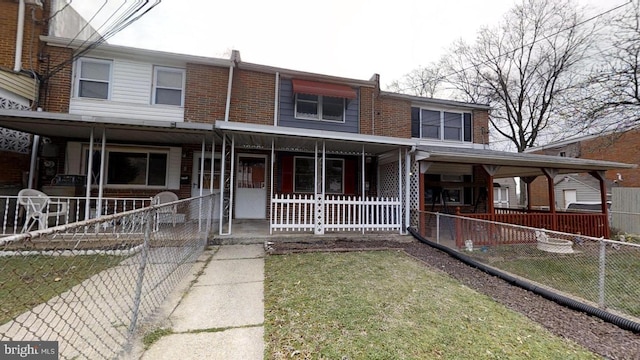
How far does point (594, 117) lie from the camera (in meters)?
9.85

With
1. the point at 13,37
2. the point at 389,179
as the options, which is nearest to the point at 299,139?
the point at 389,179

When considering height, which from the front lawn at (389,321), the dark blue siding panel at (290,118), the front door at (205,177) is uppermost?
the dark blue siding panel at (290,118)

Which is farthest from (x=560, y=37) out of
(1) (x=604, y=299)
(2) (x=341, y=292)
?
(2) (x=341, y=292)

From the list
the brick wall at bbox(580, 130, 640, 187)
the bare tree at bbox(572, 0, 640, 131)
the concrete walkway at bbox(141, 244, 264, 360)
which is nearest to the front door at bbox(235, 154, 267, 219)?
the concrete walkway at bbox(141, 244, 264, 360)

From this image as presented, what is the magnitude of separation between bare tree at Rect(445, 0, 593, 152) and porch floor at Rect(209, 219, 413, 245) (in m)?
12.1

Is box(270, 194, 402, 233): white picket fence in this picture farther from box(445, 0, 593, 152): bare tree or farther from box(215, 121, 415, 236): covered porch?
box(445, 0, 593, 152): bare tree

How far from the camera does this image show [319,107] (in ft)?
33.1

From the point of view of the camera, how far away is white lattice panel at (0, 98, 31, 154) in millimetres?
7039

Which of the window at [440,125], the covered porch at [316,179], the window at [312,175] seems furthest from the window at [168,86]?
the window at [440,125]

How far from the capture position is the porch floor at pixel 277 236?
657 cm

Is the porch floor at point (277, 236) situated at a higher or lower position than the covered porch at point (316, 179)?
lower

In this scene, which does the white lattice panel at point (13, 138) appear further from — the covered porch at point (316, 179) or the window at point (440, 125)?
the window at point (440, 125)

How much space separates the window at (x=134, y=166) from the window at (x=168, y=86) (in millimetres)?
1716

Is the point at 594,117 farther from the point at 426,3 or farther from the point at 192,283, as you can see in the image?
the point at 192,283
